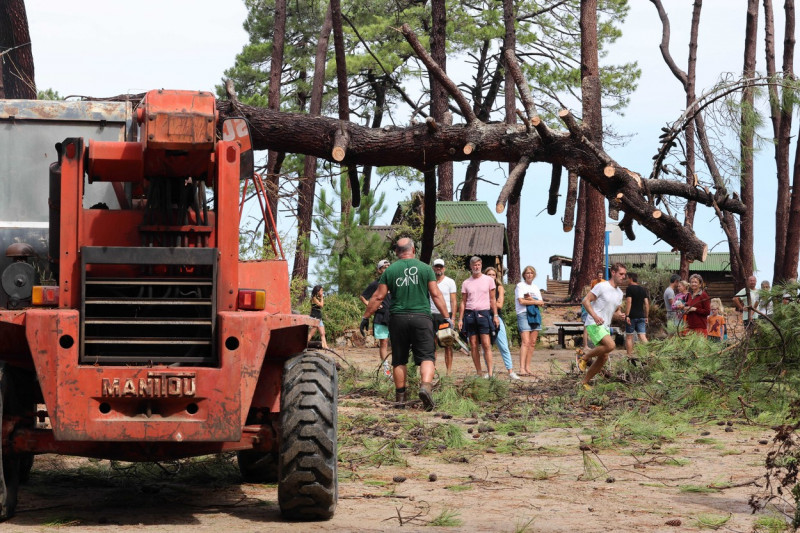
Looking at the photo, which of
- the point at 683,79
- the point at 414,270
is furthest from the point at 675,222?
the point at 683,79

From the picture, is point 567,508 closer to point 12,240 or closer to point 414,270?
point 12,240

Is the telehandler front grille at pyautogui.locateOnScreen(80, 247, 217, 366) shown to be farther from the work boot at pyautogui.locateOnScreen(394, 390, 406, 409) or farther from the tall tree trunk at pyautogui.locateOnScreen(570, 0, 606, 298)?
the tall tree trunk at pyautogui.locateOnScreen(570, 0, 606, 298)

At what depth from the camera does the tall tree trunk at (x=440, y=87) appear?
862 inches

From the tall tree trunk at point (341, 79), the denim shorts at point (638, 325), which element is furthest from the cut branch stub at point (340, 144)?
the denim shorts at point (638, 325)

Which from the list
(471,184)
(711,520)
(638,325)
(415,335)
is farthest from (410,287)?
(471,184)

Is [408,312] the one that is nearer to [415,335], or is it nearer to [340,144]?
[415,335]

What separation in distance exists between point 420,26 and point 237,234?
33.7 meters

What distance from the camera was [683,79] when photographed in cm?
3566

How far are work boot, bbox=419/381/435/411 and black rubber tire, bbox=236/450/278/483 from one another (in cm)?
396

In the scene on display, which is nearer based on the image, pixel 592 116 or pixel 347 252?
pixel 592 116

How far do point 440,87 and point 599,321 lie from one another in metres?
A: 15.8

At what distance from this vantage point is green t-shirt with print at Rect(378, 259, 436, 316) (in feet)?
40.7

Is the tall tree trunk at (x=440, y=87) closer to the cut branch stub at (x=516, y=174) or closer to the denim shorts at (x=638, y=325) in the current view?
the cut branch stub at (x=516, y=174)

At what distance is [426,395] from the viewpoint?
1185 cm
